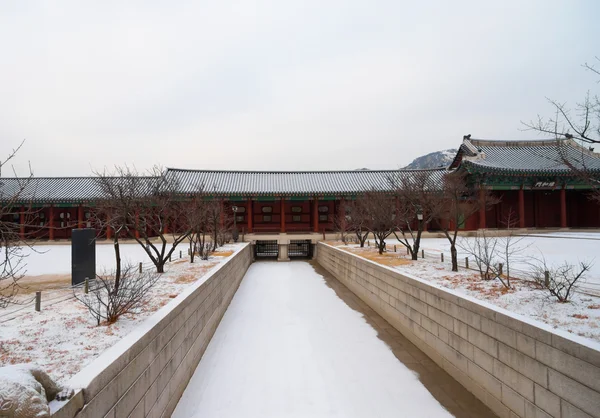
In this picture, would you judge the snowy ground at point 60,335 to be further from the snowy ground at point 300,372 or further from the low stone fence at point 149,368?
the snowy ground at point 300,372

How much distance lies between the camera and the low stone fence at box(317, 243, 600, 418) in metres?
4.25

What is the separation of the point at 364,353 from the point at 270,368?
2391 millimetres

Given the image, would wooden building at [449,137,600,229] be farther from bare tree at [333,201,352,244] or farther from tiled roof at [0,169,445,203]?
bare tree at [333,201,352,244]

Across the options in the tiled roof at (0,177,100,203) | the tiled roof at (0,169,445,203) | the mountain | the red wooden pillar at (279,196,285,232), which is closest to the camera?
the red wooden pillar at (279,196,285,232)

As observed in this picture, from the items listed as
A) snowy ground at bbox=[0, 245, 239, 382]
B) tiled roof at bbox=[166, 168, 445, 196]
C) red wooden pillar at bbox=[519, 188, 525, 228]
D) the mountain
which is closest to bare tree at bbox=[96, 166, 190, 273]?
snowy ground at bbox=[0, 245, 239, 382]

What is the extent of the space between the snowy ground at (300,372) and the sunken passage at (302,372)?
16 mm

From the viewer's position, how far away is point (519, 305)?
6672mm

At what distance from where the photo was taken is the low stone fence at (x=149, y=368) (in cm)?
333

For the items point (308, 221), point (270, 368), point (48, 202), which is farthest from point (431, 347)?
point (48, 202)

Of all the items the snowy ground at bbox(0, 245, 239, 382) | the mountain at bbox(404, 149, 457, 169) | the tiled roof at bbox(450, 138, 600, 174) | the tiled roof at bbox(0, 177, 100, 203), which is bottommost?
the snowy ground at bbox(0, 245, 239, 382)

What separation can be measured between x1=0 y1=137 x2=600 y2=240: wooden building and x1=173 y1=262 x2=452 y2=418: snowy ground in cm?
1577

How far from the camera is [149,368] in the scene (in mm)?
4820

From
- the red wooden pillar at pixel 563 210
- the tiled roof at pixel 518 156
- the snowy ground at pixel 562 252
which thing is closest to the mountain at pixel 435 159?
the tiled roof at pixel 518 156

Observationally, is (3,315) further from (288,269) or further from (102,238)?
(102,238)
